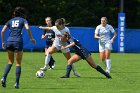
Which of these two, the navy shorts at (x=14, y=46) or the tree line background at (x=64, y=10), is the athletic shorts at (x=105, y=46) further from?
the tree line background at (x=64, y=10)

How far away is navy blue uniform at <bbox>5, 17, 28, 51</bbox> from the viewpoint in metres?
13.2

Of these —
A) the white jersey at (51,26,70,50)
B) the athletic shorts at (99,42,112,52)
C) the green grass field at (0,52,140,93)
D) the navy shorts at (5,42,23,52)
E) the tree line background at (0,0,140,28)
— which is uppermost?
the navy shorts at (5,42,23,52)

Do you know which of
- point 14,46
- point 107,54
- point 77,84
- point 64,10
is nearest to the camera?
point 14,46

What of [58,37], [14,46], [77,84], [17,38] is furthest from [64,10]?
[14,46]

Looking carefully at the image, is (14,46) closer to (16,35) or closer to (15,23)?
(16,35)

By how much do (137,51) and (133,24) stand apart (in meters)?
9.59

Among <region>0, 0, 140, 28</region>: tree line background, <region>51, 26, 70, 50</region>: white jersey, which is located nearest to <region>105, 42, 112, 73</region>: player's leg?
<region>51, 26, 70, 50</region>: white jersey

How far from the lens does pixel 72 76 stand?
17156 millimetres

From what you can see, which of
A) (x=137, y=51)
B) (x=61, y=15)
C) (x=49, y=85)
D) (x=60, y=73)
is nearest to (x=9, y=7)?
(x=61, y=15)

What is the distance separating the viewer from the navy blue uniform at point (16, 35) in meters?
13.2

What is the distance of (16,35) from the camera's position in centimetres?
1332

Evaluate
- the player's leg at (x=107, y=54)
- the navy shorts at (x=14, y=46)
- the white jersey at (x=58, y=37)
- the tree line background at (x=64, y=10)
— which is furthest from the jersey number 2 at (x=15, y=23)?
the tree line background at (x=64, y=10)

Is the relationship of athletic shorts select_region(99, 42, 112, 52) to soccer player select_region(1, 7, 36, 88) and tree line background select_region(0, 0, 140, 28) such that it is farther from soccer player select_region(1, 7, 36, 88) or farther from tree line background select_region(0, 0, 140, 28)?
tree line background select_region(0, 0, 140, 28)

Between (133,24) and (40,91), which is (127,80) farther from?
(133,24)
